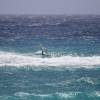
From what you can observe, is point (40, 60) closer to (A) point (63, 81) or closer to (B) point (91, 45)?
(A) point (63, 81)

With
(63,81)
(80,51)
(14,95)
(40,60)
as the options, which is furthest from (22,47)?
(14,95)

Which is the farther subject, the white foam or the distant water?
the white foam

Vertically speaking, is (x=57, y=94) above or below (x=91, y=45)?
below

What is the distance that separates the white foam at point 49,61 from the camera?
130ft

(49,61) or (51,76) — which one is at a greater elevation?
(49,61)

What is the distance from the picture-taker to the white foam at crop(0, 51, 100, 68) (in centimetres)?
3959

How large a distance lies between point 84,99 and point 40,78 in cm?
666

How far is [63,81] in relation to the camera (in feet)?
109

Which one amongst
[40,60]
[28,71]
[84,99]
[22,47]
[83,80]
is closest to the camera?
[84,99]

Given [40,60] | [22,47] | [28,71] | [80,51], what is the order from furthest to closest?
[22,47] < [80,51] < [40,60] < [28,71]

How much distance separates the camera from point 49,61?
4122 centimetres

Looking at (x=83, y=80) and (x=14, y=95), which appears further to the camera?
(x=83, y=80)

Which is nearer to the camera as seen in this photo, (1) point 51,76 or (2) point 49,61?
(1) point 51,76

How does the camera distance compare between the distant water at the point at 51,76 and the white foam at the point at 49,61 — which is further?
the white foam at the point at 49,61
